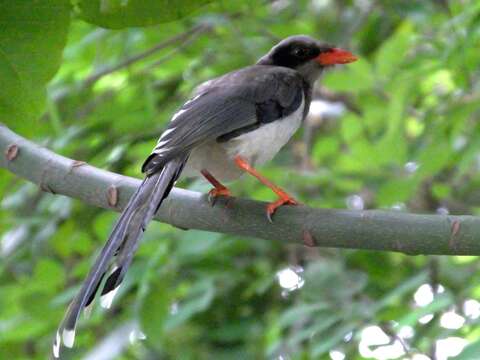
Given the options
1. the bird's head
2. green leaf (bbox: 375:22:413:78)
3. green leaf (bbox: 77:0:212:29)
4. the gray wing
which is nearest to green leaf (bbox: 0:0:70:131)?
green leaf (bbox: 77:0:212:29)

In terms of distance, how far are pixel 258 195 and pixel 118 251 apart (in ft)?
7.00

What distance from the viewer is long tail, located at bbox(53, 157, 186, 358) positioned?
227cm

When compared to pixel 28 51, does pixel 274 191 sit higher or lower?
lower

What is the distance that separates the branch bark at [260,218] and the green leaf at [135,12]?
474 millimetres

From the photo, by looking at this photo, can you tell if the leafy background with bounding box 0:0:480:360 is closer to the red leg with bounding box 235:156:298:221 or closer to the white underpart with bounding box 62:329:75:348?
the red leg with bounding box 235:156:298:221

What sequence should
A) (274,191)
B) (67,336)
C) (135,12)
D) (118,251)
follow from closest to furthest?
1. (67,336)
2. (135,12)
3. (118,251)
4. (274,191)

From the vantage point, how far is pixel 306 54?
4297mm

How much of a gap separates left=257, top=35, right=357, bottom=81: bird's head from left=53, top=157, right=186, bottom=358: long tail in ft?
5.38

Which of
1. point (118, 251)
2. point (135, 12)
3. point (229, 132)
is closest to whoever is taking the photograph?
point (135, 12)

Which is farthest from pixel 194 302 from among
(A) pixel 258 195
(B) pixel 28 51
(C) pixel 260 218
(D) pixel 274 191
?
(B) pixel 28 51

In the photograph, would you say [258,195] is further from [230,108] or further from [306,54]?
[230,108]

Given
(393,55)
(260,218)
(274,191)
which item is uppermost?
(260,218)

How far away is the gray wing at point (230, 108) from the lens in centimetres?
319

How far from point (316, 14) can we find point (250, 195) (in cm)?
225
